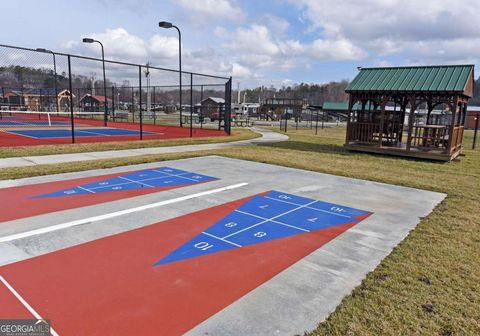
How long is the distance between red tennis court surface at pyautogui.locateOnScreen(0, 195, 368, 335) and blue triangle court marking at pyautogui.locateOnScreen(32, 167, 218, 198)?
2.59 meters

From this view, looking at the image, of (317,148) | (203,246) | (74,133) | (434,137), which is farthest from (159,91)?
(203,246)

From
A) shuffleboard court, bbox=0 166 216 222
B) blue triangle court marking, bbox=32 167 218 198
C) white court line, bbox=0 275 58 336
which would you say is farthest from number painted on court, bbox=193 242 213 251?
blue triangle court marking, bbox=32 167 218 198

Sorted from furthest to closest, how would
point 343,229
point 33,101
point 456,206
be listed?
point 33,101
point 456,206
point 343,229

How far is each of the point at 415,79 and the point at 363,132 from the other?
2.94 m

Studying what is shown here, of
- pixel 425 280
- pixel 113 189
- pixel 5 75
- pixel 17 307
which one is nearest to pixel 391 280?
pixel 425 280

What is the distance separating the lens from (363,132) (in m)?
14.9

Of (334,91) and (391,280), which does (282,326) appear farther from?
(334,91)

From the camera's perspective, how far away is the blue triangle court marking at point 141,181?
676 centimetres

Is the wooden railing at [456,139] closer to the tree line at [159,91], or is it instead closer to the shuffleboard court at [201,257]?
the shuffleboard court at [201,257]

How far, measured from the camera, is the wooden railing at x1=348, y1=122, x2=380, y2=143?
14719 mm

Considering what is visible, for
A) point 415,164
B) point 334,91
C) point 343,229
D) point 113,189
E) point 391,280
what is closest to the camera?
point 391,280

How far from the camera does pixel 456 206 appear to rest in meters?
6.55

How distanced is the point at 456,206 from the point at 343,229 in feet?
9.97

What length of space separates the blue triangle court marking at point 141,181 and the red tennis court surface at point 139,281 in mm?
2585
